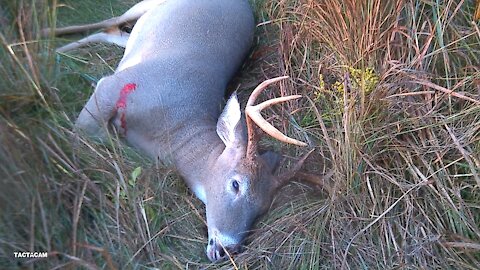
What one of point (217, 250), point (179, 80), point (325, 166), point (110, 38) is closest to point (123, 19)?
point (110, 38)

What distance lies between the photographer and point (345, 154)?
167 inches

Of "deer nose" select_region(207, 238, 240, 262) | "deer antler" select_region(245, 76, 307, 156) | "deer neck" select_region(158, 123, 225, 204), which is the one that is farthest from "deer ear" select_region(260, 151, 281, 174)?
"deer nose" select_region(207, 238, 240, 262)

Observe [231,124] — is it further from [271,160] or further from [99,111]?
[99,111]

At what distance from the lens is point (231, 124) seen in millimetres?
4609

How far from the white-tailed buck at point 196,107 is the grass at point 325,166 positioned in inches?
4.6

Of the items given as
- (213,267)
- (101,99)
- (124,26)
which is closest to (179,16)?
(124,26)

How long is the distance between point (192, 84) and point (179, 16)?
72 cm

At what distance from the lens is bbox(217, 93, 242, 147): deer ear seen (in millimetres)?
4535

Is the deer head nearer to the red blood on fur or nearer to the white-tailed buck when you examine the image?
the white-tailed buck

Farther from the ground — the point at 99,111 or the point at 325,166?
the point at 99,111

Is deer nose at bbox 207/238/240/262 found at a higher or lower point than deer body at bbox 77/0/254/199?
lower

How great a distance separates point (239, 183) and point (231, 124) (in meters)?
0.41

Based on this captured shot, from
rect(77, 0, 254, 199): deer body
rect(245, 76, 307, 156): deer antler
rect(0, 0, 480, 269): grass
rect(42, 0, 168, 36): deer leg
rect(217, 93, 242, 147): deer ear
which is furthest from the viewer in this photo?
rect(42, 0, 168, 36): deer leg

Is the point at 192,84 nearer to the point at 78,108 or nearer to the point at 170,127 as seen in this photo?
the point at 170,127
